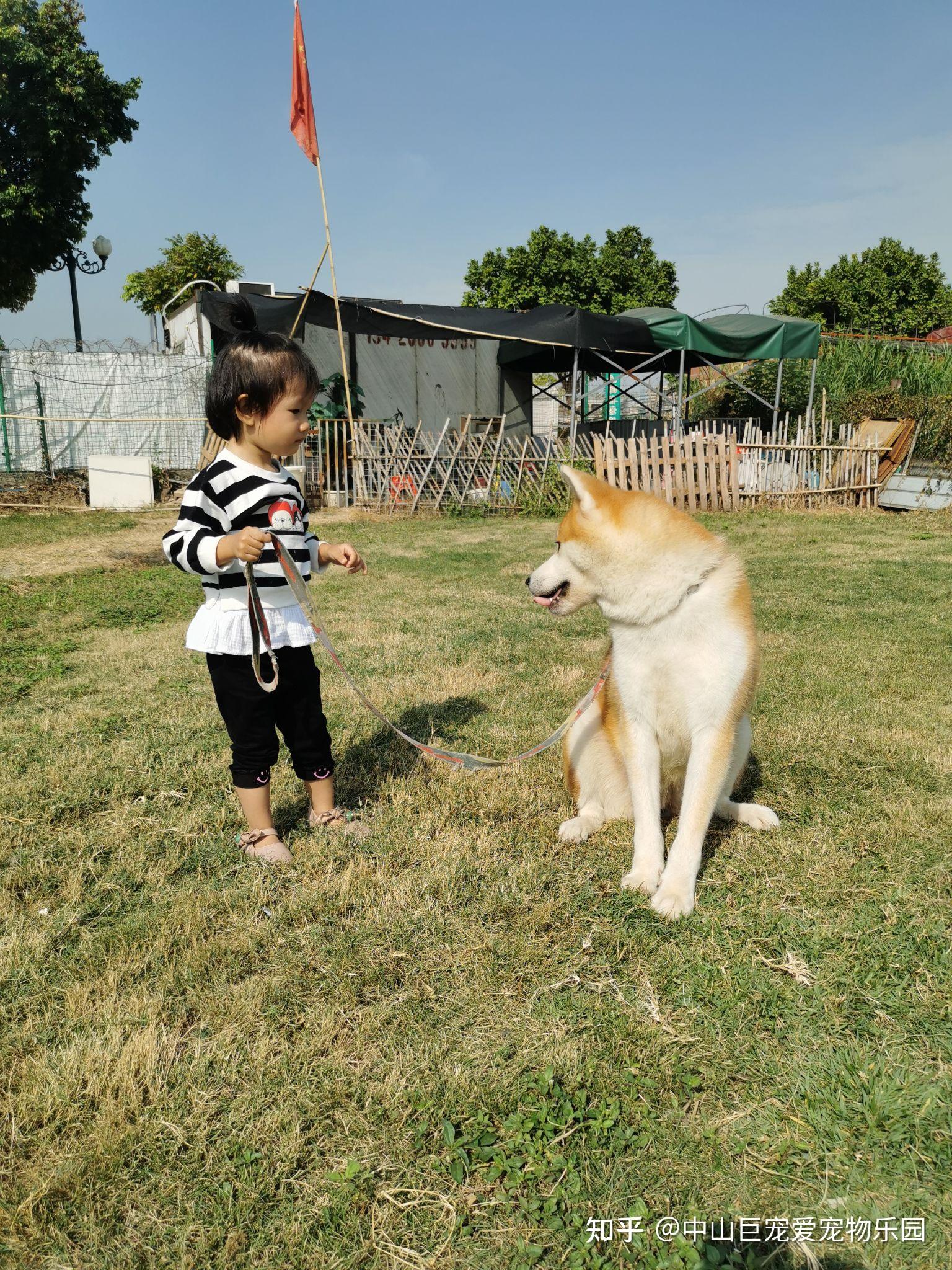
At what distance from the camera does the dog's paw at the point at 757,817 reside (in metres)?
3.06

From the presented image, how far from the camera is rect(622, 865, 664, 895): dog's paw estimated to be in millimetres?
2596

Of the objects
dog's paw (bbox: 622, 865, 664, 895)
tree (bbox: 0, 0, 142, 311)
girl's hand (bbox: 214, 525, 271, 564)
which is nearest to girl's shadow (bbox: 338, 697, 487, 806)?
dog's paw (bbox: 622, 865, 664, 895)

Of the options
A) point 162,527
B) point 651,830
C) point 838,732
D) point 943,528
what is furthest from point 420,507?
point 651,830

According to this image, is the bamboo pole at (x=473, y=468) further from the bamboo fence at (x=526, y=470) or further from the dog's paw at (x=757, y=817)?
the dog's paw at (x=757, y=817)

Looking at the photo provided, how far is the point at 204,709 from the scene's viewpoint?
446cm

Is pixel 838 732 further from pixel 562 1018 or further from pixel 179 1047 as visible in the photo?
pixel 179 1047

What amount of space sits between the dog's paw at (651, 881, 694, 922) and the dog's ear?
1284 millimetres

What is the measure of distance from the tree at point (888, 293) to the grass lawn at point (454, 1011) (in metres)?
43.5

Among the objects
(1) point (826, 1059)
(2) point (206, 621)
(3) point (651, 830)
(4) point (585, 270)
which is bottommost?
(1) point (826, 1059)

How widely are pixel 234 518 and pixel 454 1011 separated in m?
1.74

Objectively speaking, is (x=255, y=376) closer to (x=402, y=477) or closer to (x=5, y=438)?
(x=402, y=477)

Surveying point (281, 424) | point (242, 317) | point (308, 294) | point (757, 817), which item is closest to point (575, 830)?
point (757, 817)

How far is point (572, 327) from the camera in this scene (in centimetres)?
1330

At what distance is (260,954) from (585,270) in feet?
133
